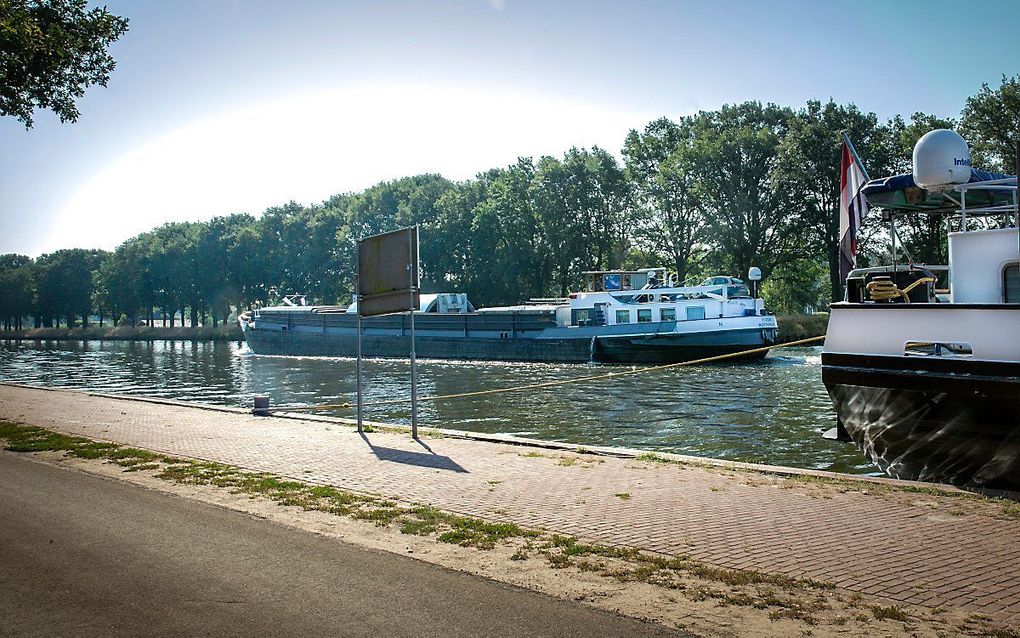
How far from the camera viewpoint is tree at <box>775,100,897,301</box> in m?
53.2

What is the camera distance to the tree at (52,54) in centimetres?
1800

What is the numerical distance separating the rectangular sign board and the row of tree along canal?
3175 cm

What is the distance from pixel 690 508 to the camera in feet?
26.2

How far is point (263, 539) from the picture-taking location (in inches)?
275

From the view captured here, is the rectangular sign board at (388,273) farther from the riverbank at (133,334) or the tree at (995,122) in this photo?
the riverbank at (133,334)

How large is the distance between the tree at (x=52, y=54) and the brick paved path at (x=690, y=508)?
33.3 feet

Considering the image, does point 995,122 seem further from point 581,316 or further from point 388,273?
point 388,273

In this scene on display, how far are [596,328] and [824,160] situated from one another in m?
21.9

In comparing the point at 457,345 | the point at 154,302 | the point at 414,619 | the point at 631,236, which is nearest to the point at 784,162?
the point at 631,236

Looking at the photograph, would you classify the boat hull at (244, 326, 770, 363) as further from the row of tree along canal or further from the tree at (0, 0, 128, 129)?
the tree at (0, 0, 128, 129)

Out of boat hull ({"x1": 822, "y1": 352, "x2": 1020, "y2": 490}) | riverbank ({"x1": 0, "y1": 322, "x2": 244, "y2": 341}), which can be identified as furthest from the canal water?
riverbank ({"x1": 0, "y1": 322, "x2": 244, "y2": 341})

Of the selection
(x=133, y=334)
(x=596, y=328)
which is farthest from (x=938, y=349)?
(x=133, y=334)

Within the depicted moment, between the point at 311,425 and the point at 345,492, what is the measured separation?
6817 mm

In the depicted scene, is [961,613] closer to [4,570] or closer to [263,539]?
[263,539]
